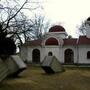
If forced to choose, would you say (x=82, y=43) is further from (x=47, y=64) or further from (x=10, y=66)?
(x=10, y=66)

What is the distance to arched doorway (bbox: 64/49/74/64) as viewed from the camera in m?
45.4

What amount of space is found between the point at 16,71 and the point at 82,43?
962 inches

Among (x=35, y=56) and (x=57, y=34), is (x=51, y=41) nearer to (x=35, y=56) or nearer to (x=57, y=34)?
(x=57, y=34)

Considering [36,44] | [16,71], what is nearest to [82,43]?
[36,44]

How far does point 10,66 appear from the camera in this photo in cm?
2108

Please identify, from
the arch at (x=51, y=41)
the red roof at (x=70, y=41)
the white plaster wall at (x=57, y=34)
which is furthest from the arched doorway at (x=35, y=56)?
the red roof at (x=70, y=41)

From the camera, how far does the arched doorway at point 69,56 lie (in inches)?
1787

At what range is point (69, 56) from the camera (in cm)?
4575

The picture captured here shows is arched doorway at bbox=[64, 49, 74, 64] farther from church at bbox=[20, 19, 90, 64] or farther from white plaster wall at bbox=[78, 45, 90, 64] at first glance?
white plaster wall at bbox=[78, 45, 90, 64]

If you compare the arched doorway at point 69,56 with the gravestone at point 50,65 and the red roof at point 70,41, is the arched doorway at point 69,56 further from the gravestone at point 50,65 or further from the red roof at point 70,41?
the gravestone at point 50,65

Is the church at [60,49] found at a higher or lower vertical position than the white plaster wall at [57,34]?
lower

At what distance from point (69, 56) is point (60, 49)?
6.16 feet

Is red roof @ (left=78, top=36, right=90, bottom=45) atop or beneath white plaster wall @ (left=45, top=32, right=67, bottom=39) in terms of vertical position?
beneath

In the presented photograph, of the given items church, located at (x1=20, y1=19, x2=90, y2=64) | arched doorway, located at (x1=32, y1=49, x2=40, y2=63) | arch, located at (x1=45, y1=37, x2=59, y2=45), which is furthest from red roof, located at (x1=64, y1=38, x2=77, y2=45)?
arched doorway, located at (x1=32, y1=49, x2=40, y2=63)
